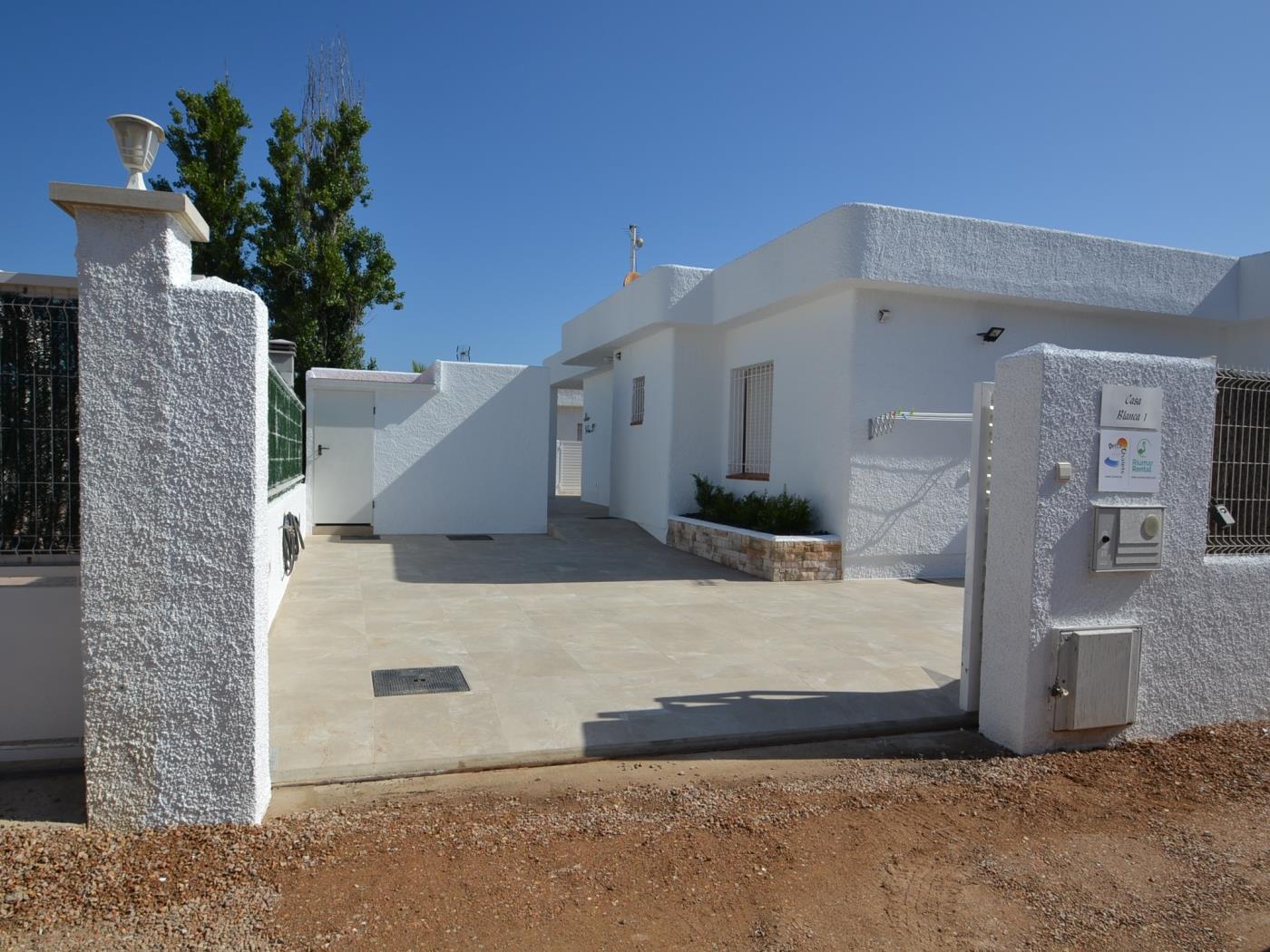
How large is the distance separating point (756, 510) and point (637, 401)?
15.0 feet

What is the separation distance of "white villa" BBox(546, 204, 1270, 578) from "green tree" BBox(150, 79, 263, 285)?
9.61 metres

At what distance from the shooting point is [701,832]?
11.6 ft

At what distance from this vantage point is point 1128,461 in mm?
4641

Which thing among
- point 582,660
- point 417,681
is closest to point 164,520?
point 417,681

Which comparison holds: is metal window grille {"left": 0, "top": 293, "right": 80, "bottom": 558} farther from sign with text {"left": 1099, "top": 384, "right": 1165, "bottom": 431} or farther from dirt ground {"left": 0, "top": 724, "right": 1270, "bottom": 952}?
sign with text {"left": 1099, "top": 384, "right": 1165, "bottom": 431}

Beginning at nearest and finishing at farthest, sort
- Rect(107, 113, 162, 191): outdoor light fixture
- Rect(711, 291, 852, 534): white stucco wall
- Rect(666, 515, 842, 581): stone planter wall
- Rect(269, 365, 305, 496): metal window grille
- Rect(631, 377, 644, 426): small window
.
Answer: Rect(107, 113, 162, 191): outdoor light fixture
Rect(269, 365, 305, 496): metal window grille
Rect(666, 515, 842, 581): stone planter wall
Rect(711, 291, 852, 534): white stucco wall
Rect(631, 377, 644, 426): small window

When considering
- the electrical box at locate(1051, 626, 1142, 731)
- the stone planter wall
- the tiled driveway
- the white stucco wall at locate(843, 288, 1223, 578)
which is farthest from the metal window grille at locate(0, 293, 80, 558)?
the white stucco wall at locate(843, 288, 1223, 578)

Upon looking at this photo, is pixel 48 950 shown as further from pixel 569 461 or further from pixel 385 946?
pixel 569 461

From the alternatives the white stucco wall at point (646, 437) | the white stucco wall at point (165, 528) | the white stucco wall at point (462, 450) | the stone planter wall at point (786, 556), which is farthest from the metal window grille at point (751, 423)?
the white stucco wall at point (165, 528)

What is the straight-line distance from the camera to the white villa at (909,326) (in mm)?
9961

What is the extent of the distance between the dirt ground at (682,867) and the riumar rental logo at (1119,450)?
1716 millimetres

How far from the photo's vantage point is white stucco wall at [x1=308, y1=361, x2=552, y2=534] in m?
13.3

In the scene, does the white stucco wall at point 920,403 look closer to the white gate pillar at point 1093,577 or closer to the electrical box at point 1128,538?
the white gate pillar at point 1093,577

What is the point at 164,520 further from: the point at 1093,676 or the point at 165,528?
the point at 1093,676
